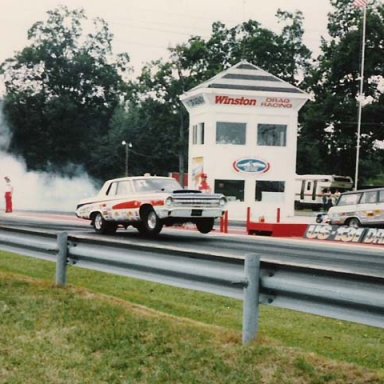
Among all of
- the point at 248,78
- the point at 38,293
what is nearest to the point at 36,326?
the point at 38,293

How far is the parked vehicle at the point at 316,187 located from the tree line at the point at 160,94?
4931 millimetres

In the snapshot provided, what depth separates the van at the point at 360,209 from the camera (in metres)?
26.0

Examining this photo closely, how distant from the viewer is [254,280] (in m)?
6.03

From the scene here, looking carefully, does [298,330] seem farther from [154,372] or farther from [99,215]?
[99,215]

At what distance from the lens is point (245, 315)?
237 inches

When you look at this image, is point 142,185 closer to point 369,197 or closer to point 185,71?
point 369,197

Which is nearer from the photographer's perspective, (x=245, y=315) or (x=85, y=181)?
(x=245, y=315)

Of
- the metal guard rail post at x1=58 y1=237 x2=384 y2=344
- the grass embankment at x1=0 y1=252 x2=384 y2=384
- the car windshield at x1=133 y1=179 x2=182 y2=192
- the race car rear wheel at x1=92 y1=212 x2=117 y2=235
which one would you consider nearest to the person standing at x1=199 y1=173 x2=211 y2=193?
the race car rear wheel at x1=92 y1=212 x2=117 y2=235

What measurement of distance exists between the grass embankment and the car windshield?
35.5ft

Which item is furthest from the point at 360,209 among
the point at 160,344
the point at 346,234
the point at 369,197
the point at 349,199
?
the point at 160,344

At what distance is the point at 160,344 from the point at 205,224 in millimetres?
14429

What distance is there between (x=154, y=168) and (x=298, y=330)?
246 feet

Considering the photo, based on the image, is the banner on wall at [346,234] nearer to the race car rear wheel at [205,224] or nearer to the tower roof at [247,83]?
the race car rear wheel at [205,224]

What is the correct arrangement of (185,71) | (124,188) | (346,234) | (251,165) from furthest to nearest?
1. (185,71)
2. (251,165)
3. (346,234)
4. (124,188)
